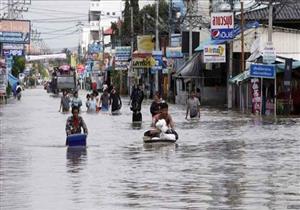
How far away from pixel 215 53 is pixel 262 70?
10959mm

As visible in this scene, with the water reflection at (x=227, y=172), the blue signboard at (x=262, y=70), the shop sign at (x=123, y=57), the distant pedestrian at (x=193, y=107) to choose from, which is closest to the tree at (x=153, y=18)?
the shop sign at (x=123, y=57)

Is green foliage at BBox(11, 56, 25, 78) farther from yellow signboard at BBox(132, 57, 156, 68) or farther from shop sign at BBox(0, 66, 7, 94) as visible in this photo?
shop sign at BBox(0, 66, 7, 94)

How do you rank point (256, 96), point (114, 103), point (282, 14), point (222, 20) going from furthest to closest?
point (282, 14) → point (114, 103) → point (222, 20) → point (256, 96)

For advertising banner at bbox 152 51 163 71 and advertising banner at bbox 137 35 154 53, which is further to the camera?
advertising banner at bbox 137 35 154 53

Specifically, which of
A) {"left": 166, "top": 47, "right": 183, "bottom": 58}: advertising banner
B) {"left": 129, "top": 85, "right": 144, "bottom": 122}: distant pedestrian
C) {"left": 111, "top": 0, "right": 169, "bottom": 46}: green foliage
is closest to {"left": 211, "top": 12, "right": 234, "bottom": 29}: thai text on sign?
{"left": 129, "top": 85, "right": 144, "bottom": 122}: distant pedestrian

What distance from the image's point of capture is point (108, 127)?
117ft

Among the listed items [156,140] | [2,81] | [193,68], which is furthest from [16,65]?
[156,140]

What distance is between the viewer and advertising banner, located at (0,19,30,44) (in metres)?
78.5

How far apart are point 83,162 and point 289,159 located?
5.05m

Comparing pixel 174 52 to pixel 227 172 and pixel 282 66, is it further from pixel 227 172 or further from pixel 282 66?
pixel 227 172

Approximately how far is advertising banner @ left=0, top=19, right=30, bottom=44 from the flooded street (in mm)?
47510

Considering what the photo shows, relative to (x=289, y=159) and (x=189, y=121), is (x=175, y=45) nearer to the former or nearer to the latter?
(x=189, y=121)

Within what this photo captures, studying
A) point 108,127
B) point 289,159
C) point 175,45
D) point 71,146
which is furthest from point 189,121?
point 175,45

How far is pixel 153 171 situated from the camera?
18297 millimetres
